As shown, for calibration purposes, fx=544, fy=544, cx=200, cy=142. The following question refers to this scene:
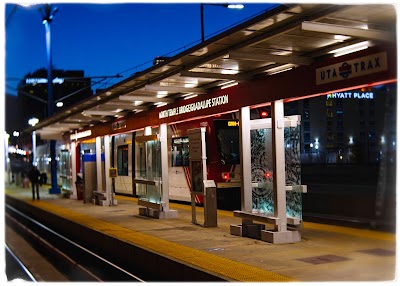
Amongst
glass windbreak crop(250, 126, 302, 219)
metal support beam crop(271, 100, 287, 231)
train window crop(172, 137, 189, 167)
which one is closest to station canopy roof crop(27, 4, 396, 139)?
metal support beam crop(271, 100, 287, 231)

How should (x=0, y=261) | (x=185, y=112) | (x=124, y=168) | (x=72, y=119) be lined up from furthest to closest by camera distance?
1. (x=124, y=168)
2. (x=72, y=119)
3. (x=185, y=112)
4. (x=0, y=261)

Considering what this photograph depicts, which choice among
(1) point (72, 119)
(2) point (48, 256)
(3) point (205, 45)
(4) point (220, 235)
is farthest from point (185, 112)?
(1) point (72, 119)

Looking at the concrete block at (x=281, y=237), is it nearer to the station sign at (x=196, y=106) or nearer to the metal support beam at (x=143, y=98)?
the station sign at (x=196, y=106)

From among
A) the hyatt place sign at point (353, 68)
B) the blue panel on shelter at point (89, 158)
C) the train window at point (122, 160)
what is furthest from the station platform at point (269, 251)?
the train window at point (122, 160)

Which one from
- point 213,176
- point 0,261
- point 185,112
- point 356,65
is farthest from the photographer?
point 213,176

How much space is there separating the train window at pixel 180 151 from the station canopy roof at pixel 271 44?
15.5 feet

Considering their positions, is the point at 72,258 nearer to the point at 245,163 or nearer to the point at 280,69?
the point at 245,163

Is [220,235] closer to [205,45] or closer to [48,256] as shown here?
[205,45]

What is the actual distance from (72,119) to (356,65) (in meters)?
13.2

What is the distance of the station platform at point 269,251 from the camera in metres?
6.89

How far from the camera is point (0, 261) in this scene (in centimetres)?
451

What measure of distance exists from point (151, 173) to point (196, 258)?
6291 mm

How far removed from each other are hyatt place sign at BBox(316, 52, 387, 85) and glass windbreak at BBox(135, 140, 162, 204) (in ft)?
21.4

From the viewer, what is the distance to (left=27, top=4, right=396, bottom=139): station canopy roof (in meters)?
6.77
